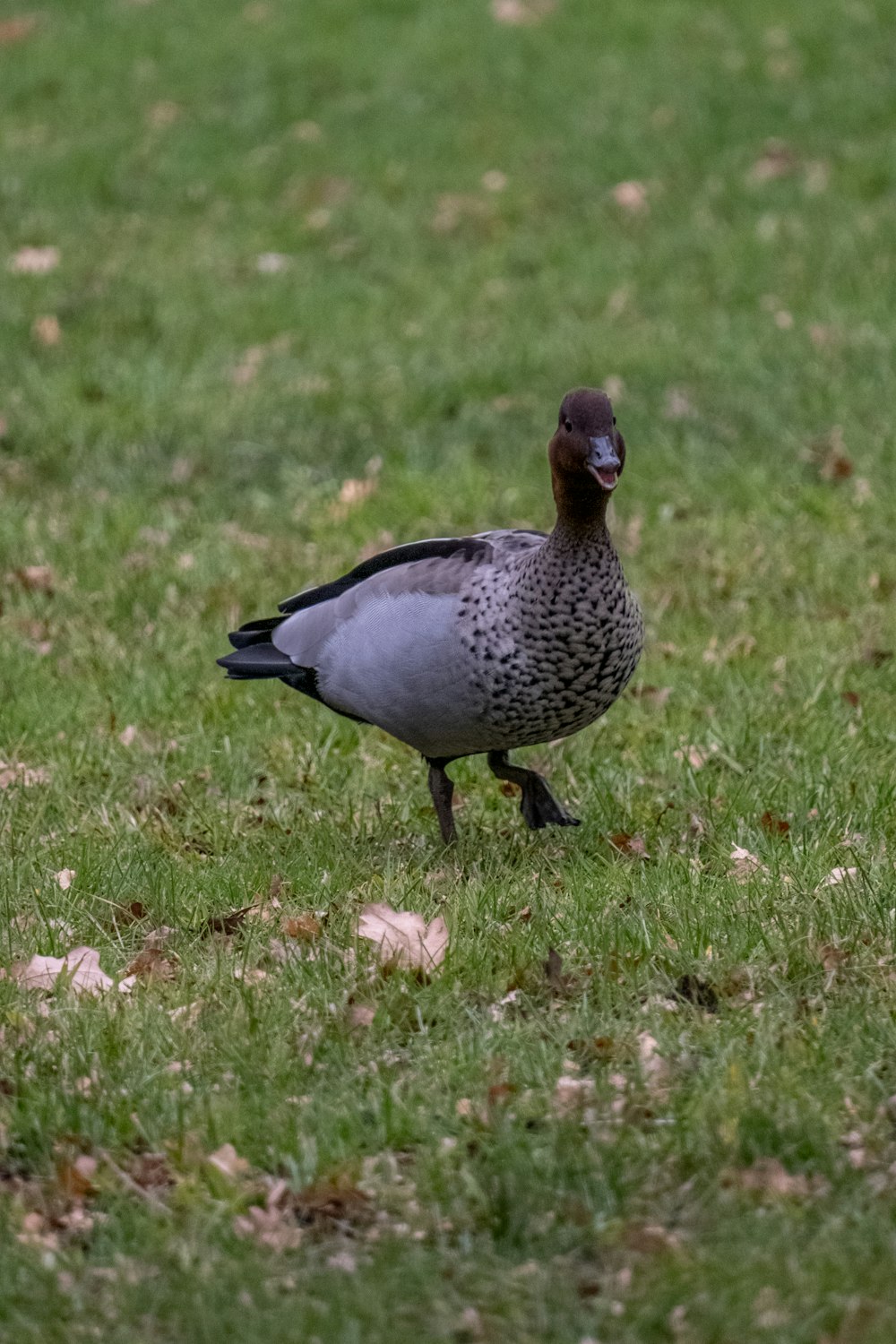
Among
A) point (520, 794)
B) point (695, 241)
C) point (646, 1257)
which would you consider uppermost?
point (646, 1257)

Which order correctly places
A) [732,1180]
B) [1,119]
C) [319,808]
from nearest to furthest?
[732,1180] → [319,808] → [1,119]

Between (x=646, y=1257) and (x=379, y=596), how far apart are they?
2.25 metres

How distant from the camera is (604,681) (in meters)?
4.57

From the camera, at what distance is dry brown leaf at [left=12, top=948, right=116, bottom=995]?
3953 mm

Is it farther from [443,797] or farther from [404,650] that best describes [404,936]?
[443,797]

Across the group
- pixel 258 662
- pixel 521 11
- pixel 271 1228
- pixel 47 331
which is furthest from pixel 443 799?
pixel 521 11

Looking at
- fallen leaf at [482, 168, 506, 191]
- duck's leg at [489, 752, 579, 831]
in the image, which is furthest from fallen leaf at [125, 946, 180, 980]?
fallen leaf at [482, 168, 506, 191]

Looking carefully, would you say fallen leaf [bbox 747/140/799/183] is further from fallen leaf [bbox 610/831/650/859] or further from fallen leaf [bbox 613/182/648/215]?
fallen leaf [bbox 610/831/650/859]

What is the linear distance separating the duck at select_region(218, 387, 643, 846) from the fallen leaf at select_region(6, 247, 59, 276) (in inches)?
270

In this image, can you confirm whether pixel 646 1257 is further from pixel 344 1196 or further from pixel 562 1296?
pixel 344 1196

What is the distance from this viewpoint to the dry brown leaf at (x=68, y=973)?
13.0ft

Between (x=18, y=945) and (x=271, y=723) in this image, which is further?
(x=271, y=723)

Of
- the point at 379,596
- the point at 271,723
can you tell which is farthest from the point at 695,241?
the point at 379,596

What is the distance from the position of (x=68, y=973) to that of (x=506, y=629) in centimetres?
131
